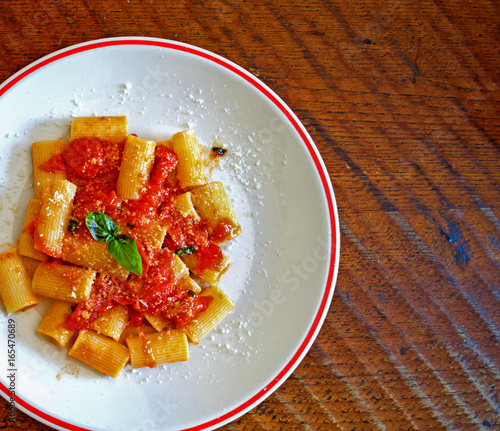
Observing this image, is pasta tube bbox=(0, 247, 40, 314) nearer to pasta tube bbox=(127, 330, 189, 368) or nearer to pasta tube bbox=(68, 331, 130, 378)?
pasta tube bbox=(68, 331, 130, 378)

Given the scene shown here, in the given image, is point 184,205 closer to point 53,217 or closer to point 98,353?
point 53,217

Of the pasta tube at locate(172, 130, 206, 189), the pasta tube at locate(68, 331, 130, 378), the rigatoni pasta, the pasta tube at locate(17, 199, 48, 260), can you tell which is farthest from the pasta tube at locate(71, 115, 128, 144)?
the pasta tube at locate(68, 331, 130, 378)

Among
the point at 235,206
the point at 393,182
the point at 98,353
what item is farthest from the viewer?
the point at 393,182

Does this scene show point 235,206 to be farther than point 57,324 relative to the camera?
Yes

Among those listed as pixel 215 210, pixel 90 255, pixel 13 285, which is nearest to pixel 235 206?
pixel 215 210

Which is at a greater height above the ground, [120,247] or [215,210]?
[120,247]

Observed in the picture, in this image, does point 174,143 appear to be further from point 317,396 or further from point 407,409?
point 407,409

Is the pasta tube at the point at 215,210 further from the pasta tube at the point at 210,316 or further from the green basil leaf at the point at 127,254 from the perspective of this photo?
the green basil leaf at the point at 127,254
